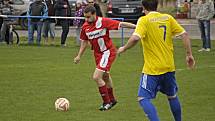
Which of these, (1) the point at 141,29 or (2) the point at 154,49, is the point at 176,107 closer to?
(2) the point at 154,49

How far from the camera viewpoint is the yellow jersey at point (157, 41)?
29.9 ft

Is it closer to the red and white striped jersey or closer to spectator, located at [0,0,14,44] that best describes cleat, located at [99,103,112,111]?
the red and white striped jersey

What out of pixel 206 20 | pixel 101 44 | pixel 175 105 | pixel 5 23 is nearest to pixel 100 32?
pixel 101 44

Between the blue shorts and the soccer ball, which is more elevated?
the blue shorts

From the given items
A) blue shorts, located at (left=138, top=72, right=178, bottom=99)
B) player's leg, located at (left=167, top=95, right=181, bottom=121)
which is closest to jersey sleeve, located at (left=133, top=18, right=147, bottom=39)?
blue shorts, located at (left=138, top=72, right=178, bottom=99)

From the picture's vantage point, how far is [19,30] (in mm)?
29188

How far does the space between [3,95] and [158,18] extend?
4968 mm

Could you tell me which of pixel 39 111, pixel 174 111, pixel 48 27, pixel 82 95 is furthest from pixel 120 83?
pixel 48 27

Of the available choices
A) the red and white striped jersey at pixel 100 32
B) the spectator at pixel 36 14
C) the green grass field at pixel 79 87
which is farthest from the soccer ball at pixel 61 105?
the spectator at pixel 36 14

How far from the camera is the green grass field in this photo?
11.1 m

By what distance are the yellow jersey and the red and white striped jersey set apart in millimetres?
2515

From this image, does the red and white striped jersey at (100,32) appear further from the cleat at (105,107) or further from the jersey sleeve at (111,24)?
the cleat at (105,107)

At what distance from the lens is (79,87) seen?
14.3m

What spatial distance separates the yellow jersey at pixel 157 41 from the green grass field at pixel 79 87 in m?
1.66
